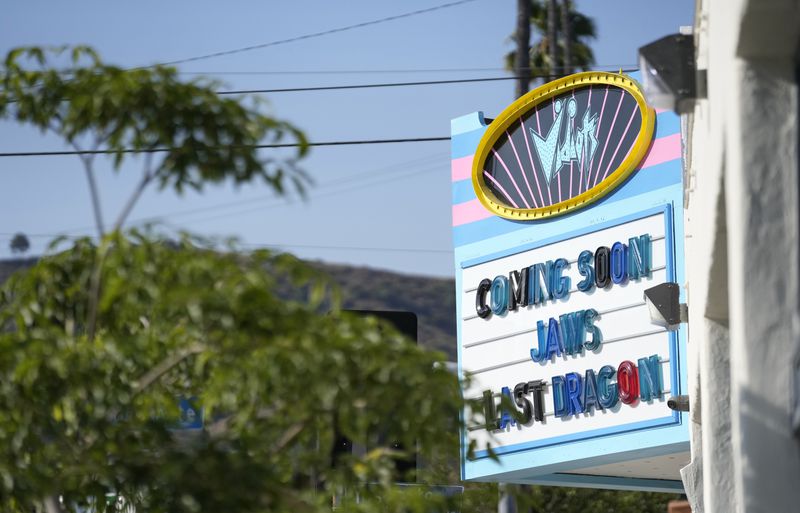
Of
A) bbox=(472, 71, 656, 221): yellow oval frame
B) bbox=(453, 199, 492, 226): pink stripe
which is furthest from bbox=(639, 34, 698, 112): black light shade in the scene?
bbox=(453, 199, 492, 226): pink stripe

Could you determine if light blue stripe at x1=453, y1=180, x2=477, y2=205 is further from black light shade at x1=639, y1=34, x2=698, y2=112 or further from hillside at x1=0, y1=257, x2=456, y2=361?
hillside at x1=0, y1=257, x2=456, y2=361

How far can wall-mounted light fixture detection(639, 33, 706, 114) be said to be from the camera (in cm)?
641

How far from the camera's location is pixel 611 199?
13594 mm

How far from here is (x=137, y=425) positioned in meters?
4.92

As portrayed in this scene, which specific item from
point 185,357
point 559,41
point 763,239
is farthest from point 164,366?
point 559,41

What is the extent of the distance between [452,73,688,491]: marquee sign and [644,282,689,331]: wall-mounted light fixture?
5.56 ft

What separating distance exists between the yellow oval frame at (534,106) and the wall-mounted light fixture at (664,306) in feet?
8.87

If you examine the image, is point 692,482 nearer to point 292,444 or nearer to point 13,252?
point 292,444

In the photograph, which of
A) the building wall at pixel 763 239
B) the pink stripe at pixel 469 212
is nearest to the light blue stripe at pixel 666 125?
the pink stripe at pixel 469 212

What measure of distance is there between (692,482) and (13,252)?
145573 mm

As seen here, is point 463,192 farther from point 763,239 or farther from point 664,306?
point 763,239

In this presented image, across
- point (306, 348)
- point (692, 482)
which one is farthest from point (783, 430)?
point (692, 482)

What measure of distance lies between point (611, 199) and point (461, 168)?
2.61 meters

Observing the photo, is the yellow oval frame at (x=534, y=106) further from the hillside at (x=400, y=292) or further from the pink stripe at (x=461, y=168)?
the hillside at (x=400, y=292)
